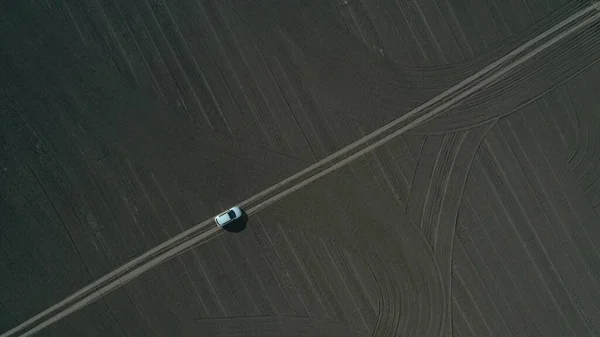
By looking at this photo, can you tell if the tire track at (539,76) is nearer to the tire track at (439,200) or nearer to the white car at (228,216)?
the tire track at (439,200)

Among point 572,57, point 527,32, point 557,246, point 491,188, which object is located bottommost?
point 557,246

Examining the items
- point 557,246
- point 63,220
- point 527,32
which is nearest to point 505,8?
point 527,32

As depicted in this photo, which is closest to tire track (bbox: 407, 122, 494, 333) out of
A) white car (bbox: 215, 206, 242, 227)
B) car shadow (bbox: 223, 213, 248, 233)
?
car shadow (bbox: 223, 213, 248, 233)

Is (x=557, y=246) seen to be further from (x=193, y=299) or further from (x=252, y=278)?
(x=193, y=299)

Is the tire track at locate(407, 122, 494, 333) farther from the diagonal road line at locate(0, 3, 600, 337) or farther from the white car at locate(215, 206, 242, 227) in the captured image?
the white car at locate(215, 206, 242, 227)

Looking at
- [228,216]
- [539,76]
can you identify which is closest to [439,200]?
[539,76]

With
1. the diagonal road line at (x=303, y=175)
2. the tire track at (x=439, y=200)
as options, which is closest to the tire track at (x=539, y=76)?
the diagonal road line at (x=303, y=175)
